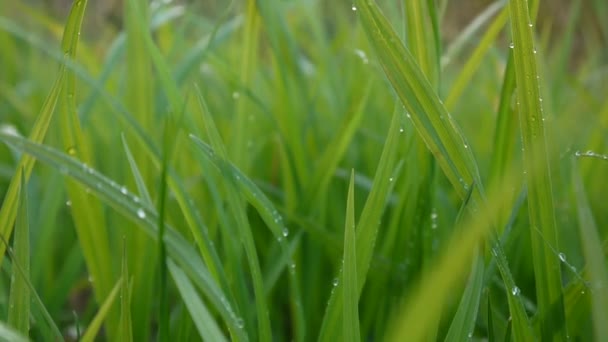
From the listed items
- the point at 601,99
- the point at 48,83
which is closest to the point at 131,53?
the point at 48,83

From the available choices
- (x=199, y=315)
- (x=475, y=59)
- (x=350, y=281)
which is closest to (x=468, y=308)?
(x=350, y=281)

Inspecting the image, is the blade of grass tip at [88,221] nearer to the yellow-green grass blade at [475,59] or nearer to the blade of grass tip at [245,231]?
the blade of grass tip at [245,231]

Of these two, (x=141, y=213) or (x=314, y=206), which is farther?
(x=314, y=206)

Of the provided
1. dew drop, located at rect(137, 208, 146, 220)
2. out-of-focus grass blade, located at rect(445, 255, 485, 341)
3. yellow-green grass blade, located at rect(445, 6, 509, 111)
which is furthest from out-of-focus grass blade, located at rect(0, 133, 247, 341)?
yellow-green grass blade, located at rect(445, 6, 509, 111)

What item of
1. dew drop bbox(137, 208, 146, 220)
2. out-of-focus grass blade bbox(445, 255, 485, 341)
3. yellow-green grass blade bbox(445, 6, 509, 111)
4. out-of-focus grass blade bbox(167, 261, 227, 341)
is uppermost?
yellow-green grass blade bbox(445, 6, 509, 111)

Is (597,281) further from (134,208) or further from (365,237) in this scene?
(134,208)

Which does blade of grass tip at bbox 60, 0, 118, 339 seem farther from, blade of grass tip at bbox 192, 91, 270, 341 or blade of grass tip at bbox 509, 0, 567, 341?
blade of grass tip at bbox 509, 0, 567, 341

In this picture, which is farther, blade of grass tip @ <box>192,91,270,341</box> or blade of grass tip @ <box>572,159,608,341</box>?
blade of grass tip @ <box>192,91,270,341</box>

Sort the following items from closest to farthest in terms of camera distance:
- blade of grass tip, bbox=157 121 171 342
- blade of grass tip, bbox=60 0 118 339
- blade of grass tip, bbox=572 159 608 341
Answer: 1. blade of grass tip, bbox=572 159 608 341
2. blade of grass tip, bbox=157 121 171 342
3. blade of grass tip, bbox=60 0 118 339
